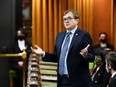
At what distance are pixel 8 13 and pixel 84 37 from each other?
4.56 m

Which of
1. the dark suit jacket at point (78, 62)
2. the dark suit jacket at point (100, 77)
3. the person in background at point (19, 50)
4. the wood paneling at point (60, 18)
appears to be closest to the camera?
the dark suit jacket at point (78, 62)

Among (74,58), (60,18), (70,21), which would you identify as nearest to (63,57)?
(74,58)

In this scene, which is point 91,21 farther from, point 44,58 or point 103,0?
point 44,58

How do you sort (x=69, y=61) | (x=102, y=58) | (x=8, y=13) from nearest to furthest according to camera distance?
(x=69, y=61) → (x=102, y=58) → (x=8, y=13)

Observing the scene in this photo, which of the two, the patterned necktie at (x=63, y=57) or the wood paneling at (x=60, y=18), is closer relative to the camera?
the patterned necktie at (x=63, y=57)

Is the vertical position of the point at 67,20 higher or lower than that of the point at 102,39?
higher

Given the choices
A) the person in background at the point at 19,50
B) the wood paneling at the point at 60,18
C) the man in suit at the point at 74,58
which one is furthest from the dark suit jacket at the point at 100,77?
the wood paneling at the point at 60,18

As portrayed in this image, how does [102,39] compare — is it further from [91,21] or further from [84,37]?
[84,37]

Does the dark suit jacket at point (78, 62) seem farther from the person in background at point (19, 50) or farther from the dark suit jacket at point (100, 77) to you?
the person in background at point (19, 50)

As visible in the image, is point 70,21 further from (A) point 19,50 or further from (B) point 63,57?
(A) point 19,50

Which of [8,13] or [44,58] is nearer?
[44,58]

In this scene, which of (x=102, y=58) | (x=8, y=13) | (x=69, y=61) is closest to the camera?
(x=69, y=61)

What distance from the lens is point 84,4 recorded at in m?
8.09

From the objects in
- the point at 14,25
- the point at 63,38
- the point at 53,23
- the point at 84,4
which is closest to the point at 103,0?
the point at 84,4
